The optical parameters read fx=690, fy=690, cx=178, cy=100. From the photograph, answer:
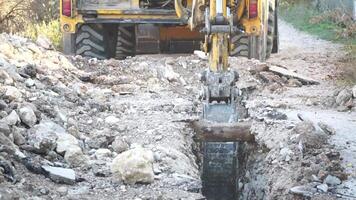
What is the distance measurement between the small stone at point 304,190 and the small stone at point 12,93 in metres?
2.59

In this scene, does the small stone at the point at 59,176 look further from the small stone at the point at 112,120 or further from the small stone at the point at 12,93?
the small stone at the point at 112,120

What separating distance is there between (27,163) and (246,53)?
5.90m

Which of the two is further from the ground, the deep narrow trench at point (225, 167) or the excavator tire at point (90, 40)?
the excavator tire at point (90, 40)

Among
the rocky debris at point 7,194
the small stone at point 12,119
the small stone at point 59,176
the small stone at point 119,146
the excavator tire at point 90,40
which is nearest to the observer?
the rocky debris at point 7,194

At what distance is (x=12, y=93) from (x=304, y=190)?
2.78 m

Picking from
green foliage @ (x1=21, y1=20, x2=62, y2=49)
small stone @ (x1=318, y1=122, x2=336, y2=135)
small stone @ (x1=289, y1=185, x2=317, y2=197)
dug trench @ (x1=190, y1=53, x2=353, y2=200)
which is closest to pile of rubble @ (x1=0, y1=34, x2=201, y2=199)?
dug trench @ (x1=190, y1=53, x2=353, y2=200)

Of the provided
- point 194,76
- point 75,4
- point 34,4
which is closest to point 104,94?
point 194,76

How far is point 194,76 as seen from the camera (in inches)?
358

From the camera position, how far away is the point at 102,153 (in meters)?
5.30

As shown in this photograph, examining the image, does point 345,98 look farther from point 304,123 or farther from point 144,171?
point 144,171

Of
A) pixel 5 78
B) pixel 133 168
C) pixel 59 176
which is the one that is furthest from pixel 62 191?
pixel 5 78

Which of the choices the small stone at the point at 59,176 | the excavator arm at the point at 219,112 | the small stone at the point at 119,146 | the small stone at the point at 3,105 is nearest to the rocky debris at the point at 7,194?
the small stone at the point at 59,176

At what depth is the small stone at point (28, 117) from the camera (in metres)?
5.55

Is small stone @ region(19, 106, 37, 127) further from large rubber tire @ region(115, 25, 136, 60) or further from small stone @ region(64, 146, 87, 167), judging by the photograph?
large rubber tire @ region(115, 25, 136, 60)
